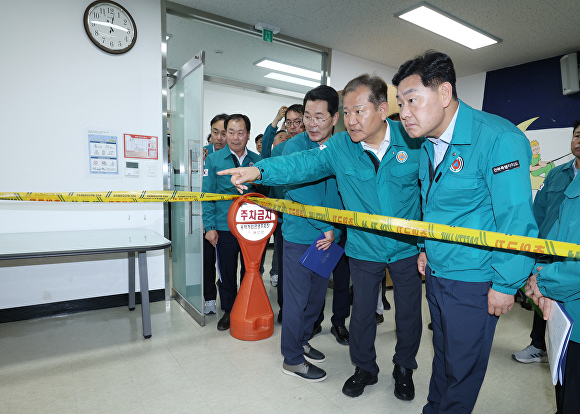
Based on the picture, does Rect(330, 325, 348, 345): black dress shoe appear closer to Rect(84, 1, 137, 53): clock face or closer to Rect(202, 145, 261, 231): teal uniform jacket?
Rect(202, 145, 261, 231): teal uniform jacket

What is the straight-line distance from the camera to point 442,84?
1.34 metres

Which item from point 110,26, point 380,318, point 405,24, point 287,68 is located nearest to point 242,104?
point 287,68

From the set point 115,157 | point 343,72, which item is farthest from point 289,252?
point 343,72

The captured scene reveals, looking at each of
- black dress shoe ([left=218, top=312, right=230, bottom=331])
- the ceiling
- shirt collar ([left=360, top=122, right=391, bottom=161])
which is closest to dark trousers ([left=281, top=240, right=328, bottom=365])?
shirt collar ([left=360, top=122, right=391, bottom=161])

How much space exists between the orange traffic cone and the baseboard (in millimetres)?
1321

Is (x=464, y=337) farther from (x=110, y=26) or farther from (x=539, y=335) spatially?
(x=110, y=26)

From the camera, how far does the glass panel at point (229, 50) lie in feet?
13.3

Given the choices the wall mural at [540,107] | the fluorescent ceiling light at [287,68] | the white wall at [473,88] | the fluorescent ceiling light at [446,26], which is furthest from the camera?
the white wall at [473,88]

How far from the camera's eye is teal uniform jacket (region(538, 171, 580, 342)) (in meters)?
1.14

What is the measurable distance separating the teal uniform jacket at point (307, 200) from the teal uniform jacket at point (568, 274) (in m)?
1.13

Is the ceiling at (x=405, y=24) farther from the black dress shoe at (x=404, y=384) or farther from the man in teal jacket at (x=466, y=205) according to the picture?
the black dress shoe at (x=404, y=384)

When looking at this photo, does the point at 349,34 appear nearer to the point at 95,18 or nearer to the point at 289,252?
the point at 95,18

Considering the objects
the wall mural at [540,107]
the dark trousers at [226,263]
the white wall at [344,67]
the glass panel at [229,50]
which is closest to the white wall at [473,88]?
the wall mural at [540,107]

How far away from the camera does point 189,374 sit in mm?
2193
